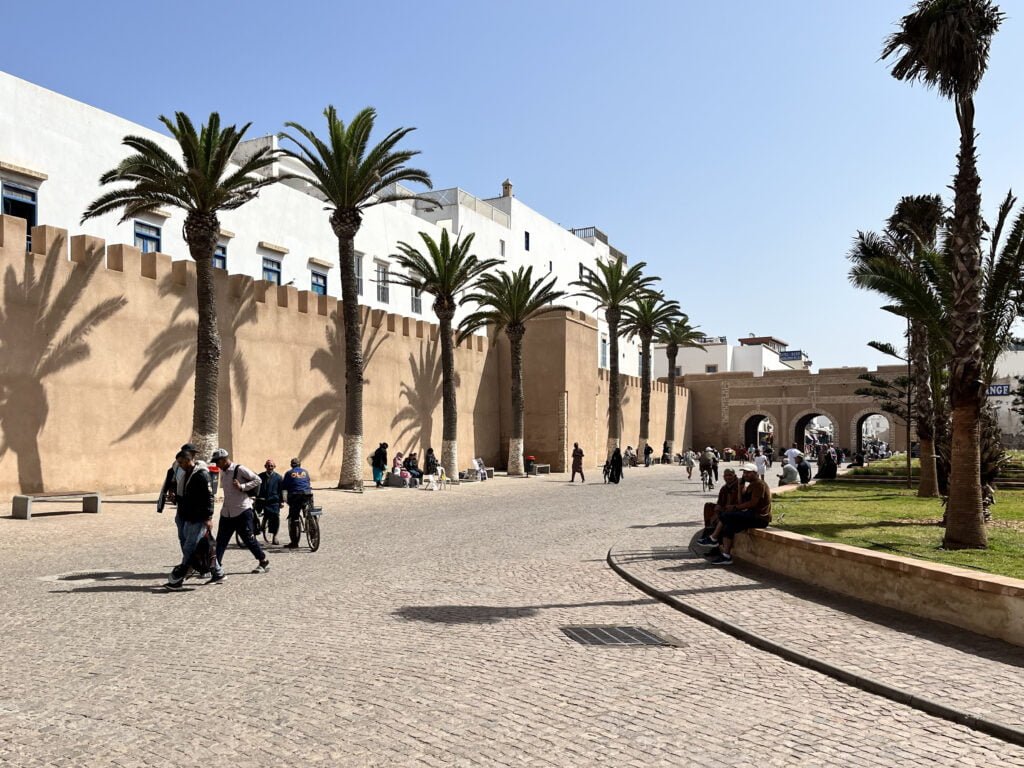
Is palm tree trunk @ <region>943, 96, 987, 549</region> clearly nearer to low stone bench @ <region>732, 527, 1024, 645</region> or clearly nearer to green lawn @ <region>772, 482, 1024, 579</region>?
green lawn @ <region>772, 482, 1024, 579</region>

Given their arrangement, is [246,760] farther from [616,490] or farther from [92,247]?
[616,490]

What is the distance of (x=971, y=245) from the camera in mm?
11383

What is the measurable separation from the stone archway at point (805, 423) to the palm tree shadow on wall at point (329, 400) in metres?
44.1

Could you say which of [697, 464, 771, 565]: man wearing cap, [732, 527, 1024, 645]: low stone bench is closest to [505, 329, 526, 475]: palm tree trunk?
[697, 464, 771, 565]: man wearing cap

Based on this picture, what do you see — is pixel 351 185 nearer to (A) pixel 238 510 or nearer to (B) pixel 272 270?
(B) pixel 272 270

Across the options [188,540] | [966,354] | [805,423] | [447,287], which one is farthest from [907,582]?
[805,423]

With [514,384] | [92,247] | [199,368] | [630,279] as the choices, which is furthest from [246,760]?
[630,279]

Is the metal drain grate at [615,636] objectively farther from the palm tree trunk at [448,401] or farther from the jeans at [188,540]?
the palm tree trunk at [448,401]

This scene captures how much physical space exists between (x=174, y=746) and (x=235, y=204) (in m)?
18.9

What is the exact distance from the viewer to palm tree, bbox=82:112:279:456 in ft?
64.9

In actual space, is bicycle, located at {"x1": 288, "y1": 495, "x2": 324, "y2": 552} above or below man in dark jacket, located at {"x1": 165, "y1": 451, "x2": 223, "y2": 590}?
below

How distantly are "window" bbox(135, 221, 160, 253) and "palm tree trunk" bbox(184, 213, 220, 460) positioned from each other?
6.44m

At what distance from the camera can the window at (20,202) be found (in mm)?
22469

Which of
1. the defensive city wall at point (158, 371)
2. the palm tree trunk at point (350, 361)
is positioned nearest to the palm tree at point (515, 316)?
the defensive city wall at point (158, 371)
